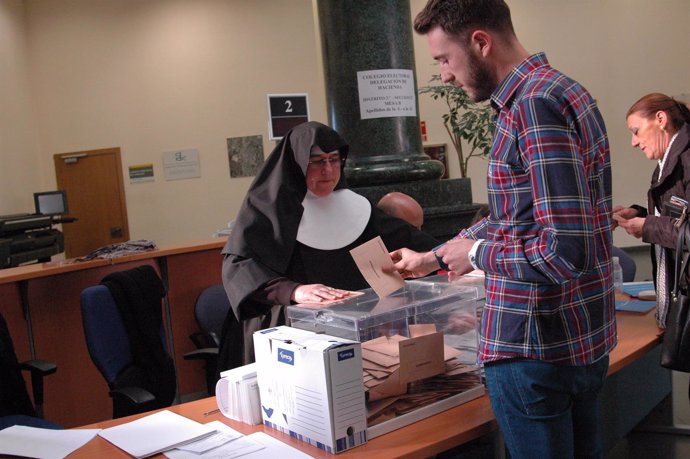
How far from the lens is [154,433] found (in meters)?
1.82

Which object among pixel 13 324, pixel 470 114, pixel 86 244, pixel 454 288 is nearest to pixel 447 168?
pixel 470 114

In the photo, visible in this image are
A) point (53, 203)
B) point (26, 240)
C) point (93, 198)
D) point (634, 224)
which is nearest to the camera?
point (634, 224)

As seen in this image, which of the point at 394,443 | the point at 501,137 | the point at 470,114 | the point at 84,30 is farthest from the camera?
the point at 84,30

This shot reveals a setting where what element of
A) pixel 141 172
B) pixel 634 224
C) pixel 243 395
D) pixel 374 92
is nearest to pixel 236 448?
pixel 243 395

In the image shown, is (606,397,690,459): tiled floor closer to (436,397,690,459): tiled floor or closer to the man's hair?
(436,397,690,459): tiled floor

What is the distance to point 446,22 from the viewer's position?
1.36 meters

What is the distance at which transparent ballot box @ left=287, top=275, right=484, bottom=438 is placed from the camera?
170cm

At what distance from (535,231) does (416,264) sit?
43 centimetres

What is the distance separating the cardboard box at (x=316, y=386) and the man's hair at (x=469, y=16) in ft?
2.38

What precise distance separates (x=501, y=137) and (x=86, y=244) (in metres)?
9.11

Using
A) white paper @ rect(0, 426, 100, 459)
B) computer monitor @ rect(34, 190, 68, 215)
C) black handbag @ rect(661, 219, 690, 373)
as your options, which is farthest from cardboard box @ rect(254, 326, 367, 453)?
computer monitor @ rect(34, 190, 68, 215)

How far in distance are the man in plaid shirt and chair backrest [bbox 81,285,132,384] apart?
211 cm

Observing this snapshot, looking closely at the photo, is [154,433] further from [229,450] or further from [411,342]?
[411,342]

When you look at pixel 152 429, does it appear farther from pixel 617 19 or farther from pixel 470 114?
pixel 617 19
